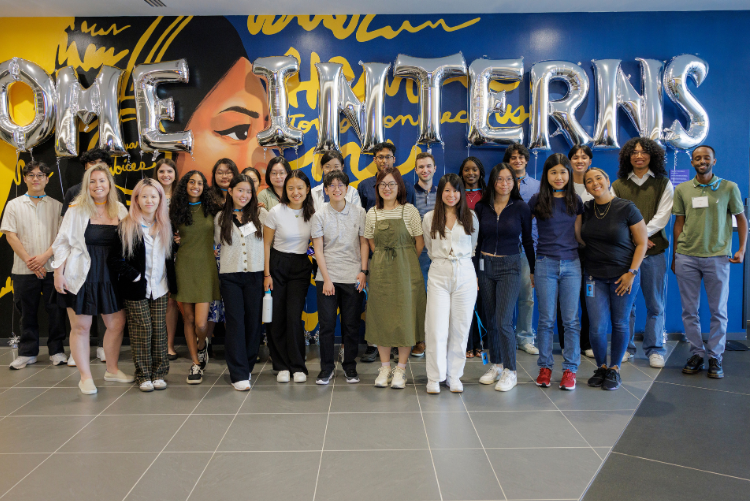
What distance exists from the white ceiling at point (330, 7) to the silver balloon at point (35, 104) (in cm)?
57

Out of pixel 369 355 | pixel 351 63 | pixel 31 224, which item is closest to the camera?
pixel 31 224

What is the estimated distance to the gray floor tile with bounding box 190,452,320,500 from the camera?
2109 millimetres

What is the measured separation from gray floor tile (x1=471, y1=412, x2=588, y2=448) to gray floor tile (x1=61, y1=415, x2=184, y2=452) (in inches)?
70.9

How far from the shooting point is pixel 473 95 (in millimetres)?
4375

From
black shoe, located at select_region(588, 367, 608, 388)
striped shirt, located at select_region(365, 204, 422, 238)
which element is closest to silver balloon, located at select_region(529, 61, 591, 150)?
striped shirt, located at select_region(365, 204, 422, 238)

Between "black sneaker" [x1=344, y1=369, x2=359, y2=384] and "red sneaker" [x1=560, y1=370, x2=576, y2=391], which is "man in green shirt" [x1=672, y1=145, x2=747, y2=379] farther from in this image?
"black sneaker" [x1=344, y1=369, x2=359, y2=384]

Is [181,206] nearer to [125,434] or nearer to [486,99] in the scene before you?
[125,434]

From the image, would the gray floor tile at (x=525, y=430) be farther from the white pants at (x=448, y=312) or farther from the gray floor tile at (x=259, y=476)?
the gray floor tile at (x=259, y=476)

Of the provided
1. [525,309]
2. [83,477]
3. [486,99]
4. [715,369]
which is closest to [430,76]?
[486,99]

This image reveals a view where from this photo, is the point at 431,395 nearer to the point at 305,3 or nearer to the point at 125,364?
the point at 125,364

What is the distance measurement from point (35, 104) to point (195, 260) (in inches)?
99.7

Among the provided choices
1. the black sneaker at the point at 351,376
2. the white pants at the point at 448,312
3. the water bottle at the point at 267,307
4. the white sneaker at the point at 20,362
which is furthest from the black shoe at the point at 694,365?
the white sneaker at the point at 20,362

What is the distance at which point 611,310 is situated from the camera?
11.0ft

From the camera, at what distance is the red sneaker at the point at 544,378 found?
11.0 feet
